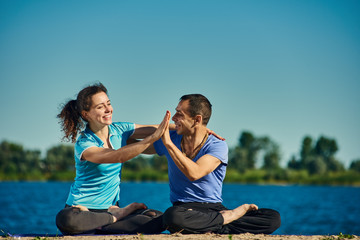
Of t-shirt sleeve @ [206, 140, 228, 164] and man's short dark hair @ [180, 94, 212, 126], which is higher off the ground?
man's short dark hair @ [180, 94, 212, 126]

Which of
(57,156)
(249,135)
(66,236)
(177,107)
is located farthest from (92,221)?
(249,135)

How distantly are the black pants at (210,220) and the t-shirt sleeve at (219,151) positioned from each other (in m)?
0.57

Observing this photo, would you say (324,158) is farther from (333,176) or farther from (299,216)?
(299,216)

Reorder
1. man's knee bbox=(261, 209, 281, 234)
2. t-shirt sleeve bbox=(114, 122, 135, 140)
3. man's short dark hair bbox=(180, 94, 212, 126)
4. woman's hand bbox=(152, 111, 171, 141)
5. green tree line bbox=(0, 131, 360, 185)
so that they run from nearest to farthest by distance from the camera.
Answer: woman's hand bbox=(152, 111, 171, 141)
man's short dark hair bbox=(180, 94, 212, 126)
man's knee bbox=(261, 209, 281, 234)
t-shirt sleeve bbox=(114, 122, 135, 140)
green tree line bbox=(0, 131, 360, 185)

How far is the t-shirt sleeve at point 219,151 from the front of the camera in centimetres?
522

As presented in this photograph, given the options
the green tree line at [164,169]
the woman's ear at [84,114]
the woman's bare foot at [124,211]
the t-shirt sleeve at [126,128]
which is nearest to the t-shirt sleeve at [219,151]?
the woman's bare foot at [124,211]

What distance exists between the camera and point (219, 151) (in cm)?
527

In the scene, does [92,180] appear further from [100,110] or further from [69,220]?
[100,110]

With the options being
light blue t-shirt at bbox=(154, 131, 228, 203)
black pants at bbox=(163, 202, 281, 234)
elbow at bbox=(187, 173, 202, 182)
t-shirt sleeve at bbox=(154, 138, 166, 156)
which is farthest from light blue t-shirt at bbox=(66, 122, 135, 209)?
elbow at bbox=(187, 173, 202, 182)

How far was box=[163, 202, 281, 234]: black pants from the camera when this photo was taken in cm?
493

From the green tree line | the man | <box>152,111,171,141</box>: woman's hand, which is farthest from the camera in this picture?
the green tree line

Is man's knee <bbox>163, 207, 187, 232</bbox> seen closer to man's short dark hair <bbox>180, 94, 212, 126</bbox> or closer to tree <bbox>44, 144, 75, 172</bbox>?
man's short dark hair <bbox>180, 94, 212, 126</bbox>

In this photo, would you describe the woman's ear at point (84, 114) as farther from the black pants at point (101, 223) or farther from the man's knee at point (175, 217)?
the man's knee at point (175, 217)

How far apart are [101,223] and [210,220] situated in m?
1.23
